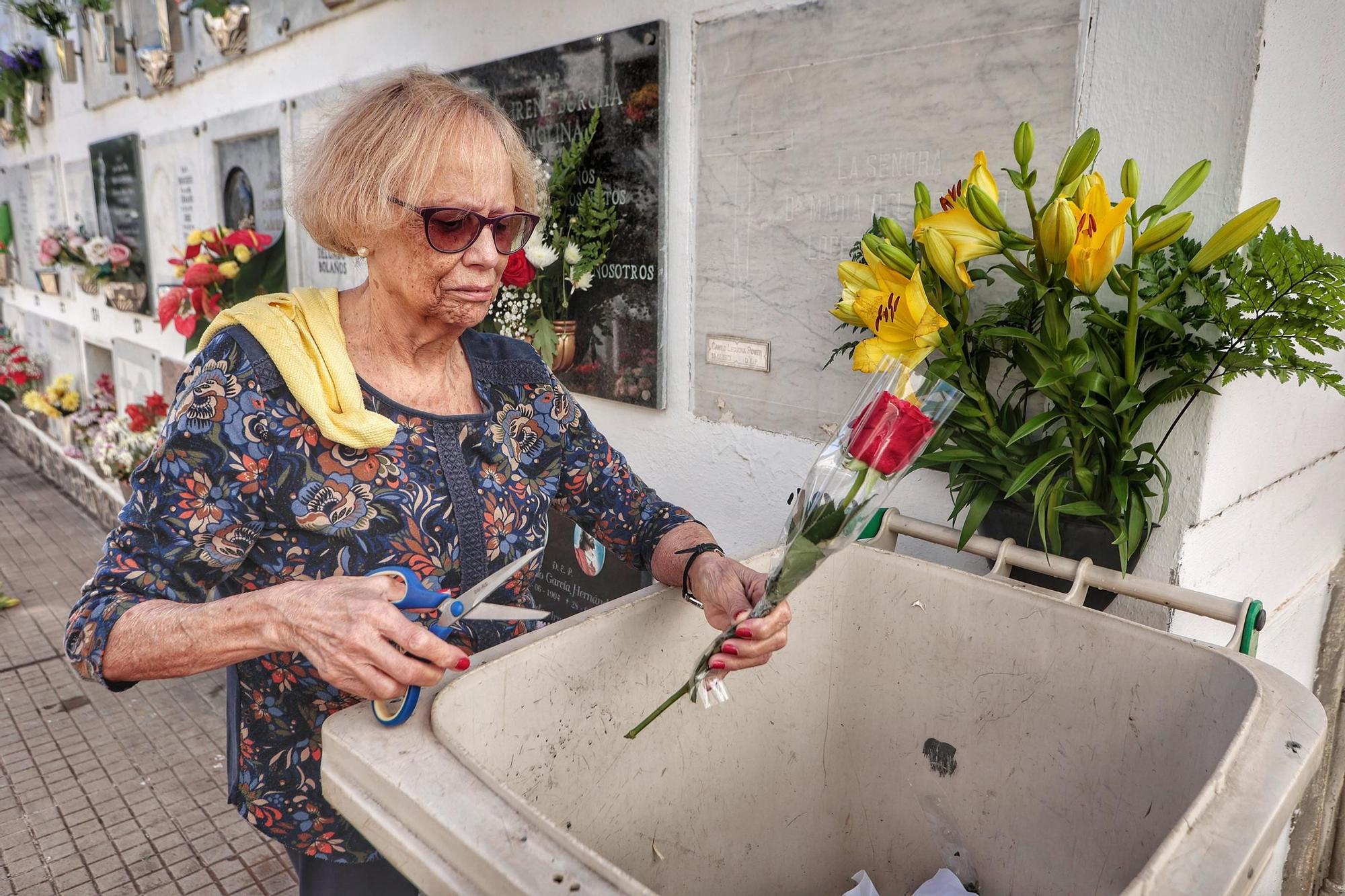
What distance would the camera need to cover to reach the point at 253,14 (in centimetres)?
401

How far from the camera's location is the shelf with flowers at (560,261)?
249 cm

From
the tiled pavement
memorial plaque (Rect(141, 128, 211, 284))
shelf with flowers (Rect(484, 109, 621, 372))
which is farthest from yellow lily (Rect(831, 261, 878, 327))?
memorial plaque (Rect(141, 128, 211, 284))

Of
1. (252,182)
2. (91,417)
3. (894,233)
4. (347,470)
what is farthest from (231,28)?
(894,233)

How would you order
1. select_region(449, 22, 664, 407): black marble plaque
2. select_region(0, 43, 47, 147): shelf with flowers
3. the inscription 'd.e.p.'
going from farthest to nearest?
select_region(0, 43, 47, 147): shelf with flowers < select_region(449, 22, 664, 407): black marble plaque < the inscription 'd.e.p.'

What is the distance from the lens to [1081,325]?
5.08 ft

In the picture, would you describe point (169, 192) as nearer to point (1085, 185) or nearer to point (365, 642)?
point (365, 642)

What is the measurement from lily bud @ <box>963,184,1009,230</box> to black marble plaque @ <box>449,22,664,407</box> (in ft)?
3.81

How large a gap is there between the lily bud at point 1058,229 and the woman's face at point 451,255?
84cm

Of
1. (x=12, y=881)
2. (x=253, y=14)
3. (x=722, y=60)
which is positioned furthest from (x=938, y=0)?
(x=253, y=14)

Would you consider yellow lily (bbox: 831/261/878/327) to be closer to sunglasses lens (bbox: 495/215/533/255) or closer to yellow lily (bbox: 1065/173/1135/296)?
yellow lily (bbox: 1065/173/1135/296)

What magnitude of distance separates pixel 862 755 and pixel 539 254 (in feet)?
5.37

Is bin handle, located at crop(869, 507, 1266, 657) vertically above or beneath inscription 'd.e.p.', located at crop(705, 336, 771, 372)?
beneath

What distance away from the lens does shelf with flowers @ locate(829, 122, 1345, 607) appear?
1.25 m

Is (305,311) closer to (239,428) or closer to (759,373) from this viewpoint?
(239,428)
